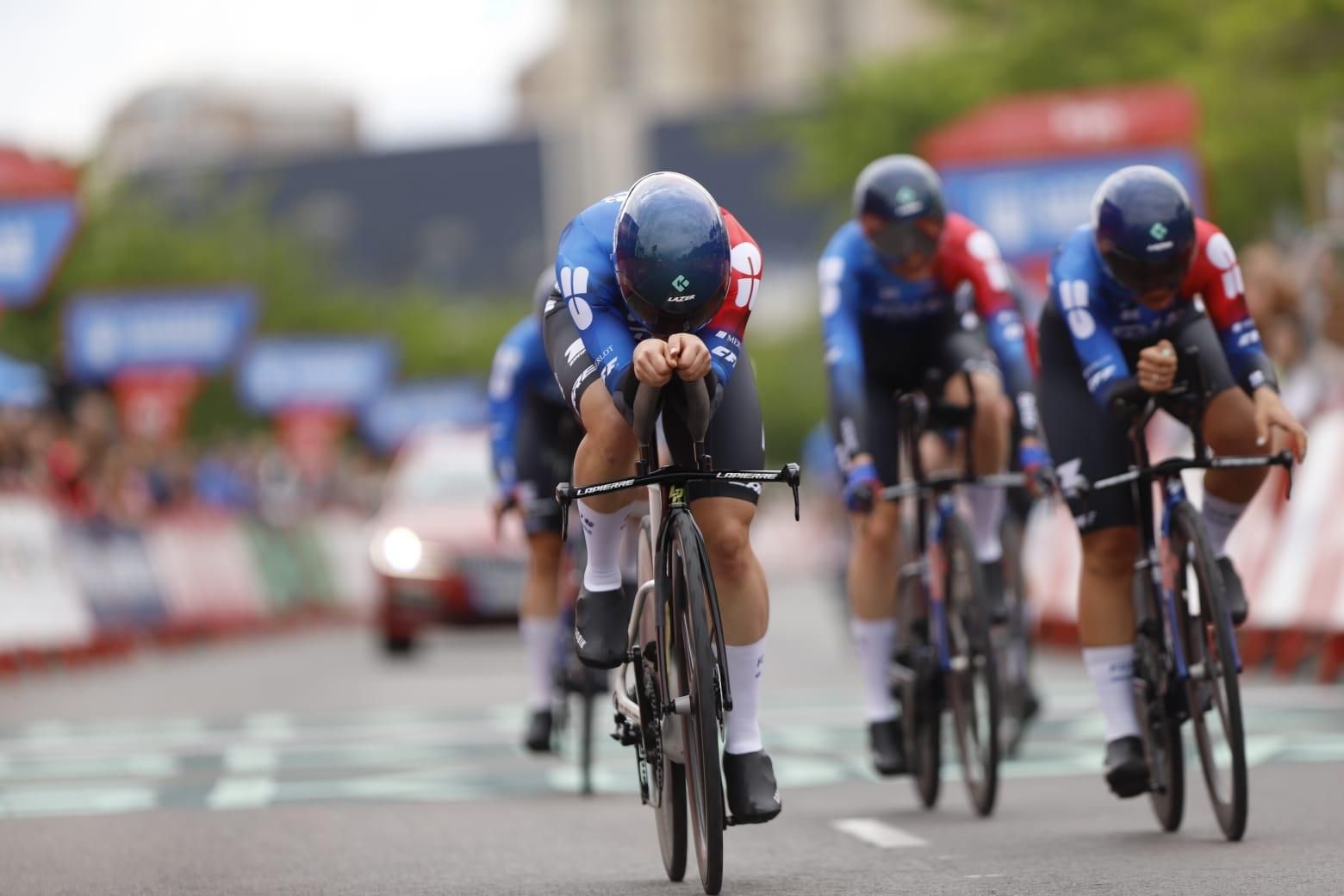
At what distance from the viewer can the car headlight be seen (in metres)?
21.4

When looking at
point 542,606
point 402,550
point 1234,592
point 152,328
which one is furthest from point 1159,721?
point 152,328

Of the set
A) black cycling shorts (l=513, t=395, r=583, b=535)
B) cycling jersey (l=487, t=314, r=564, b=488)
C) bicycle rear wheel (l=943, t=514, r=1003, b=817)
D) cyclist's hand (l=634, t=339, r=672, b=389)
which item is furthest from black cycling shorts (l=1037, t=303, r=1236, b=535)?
cycling jersey (l=487, t=314, r=564, b=488)

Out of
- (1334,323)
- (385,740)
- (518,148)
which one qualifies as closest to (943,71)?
(1334,323)

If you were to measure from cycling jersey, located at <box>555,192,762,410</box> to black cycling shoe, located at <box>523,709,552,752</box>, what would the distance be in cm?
377

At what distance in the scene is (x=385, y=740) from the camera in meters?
13.3

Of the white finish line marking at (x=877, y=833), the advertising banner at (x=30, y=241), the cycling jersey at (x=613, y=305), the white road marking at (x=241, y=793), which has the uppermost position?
the advertising banner at (x=30, y=241)

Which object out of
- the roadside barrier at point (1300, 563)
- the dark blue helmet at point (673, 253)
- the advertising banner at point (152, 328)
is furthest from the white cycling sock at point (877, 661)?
the advertising banner at point (152, 328)

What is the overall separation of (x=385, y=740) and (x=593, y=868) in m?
5.74

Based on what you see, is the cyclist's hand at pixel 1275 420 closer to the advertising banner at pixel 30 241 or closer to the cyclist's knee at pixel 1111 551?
the cyclist's knee at pixel 1111 551

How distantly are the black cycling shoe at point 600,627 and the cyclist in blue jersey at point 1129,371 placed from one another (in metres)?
1.51

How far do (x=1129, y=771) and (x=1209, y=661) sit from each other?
49cm

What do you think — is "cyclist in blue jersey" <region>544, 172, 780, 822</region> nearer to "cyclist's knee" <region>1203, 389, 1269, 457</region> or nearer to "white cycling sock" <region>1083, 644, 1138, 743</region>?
"white cycling sock" <region>1083, 644, 1138, 743</region>

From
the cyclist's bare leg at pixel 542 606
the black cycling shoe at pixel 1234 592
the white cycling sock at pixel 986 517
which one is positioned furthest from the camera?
the cyclist's bare leg at pixel 542 606

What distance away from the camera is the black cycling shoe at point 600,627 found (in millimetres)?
7492
